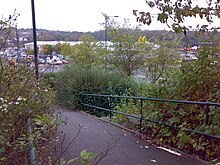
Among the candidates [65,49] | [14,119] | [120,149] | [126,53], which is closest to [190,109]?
[120,149]

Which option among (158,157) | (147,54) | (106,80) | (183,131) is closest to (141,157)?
(158,157)

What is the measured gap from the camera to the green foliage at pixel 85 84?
11.1 m

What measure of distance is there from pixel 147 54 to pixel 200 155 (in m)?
13.4

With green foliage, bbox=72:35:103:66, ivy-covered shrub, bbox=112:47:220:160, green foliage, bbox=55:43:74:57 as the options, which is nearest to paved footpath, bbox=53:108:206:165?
ivy-covered shrub, bbox=112:47:220:160

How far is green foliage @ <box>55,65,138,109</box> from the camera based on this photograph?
36.6 ft

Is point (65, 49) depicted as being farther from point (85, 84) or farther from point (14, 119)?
point (14, 119)

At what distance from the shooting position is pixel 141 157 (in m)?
4.23

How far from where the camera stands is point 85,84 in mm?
11102

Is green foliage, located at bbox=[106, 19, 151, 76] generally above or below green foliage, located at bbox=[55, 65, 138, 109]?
above

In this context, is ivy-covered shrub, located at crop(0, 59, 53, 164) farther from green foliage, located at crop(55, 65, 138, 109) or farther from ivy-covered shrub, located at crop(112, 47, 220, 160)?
green foliage, located at crop(55, 65, 138, 109)

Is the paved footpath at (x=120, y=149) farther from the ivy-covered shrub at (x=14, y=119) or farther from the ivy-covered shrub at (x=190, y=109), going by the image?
the ivy-covered shrub at (x=14, y=119)

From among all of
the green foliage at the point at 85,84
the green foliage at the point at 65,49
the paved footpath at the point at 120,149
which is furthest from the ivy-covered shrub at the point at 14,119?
the green foliage at the point at 65,49

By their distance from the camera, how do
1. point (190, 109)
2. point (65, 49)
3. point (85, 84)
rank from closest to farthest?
point (190, 109)
point (85, 84)
point (65, 49)

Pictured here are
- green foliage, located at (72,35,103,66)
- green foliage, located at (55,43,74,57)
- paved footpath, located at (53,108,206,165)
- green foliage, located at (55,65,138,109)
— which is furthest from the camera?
green foliage, located at (55,43,74,57)
